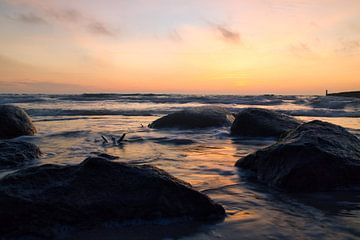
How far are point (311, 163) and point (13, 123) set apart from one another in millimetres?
5654

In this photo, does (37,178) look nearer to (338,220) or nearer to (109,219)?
(109,219)

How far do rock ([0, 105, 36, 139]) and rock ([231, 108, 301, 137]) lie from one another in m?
4.00

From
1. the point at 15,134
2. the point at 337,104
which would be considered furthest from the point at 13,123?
the point at 337,104

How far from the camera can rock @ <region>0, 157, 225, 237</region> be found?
2.30 m

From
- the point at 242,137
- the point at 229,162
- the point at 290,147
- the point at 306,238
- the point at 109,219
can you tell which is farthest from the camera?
the point at 242,137

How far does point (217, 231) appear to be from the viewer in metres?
2.30

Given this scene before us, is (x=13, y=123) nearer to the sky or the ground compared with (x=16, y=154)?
nearer to the sky

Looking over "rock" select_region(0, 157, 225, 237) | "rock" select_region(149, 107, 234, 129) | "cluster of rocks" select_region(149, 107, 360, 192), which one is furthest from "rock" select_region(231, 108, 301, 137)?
"rock" select_region(0, 157, 225, 237)

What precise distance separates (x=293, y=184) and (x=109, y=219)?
1683mm

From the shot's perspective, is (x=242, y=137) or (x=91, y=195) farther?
(x=242, y=137)

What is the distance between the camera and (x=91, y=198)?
2480 millimetres

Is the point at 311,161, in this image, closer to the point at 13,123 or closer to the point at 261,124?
the point at 261,124

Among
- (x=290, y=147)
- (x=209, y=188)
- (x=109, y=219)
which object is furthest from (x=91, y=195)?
(x=290, y=147)

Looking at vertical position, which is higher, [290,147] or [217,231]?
[290,147]
